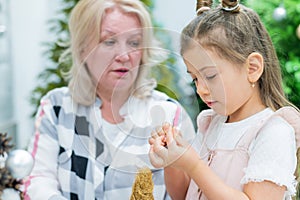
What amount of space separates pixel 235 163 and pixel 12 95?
88.1 inches

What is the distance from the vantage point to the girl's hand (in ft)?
2.81

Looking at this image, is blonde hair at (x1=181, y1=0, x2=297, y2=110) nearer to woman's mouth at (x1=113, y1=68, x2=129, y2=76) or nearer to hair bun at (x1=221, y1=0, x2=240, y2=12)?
hair bun at (x1=221, y1=0, x2=240, y2=12)

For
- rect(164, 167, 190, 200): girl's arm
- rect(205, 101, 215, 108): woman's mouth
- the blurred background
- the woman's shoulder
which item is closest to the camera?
rect(205, 101, 215, 108): woman's mouth

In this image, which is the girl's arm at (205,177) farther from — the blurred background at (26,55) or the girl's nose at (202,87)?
the blurred background at (26,55)

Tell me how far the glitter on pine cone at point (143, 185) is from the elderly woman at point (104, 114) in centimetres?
1

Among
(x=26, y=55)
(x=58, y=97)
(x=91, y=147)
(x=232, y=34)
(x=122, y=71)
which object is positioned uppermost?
(x=232, y=34)

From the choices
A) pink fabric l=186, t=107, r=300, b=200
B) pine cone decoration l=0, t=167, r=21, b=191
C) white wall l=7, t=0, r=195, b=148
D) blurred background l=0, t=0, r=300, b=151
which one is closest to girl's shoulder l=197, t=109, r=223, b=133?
pink fabric l=186, t=107, r=300, b=200

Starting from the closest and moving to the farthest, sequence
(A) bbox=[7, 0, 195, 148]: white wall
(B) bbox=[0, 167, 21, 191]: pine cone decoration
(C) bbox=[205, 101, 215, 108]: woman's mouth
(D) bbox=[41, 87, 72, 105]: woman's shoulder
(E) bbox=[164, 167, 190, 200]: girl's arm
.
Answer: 1. (B) bbox=[0, 167, 21, 191]: pine cone decoration
2. (C) bbox=[205, 101, 215, 108]: woman's mouth
3. (E) bbox=[164, 167, 190, 200]: girl's arm
4. (D) bbox=[41, 87, 72, 105]: woman's shoulder
5. (A) bbox=[7, 0, 195, 148]: white wall

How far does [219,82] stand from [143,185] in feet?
0.69

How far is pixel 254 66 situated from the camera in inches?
36.4

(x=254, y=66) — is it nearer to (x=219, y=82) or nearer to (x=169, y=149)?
(x=219, y=82)

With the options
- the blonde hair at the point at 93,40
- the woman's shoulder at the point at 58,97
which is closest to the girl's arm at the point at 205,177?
the blonde hair at the point at 93,40

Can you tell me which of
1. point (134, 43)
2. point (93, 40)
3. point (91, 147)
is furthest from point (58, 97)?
point (134, 43)

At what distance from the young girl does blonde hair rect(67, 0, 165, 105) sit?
0.22 feet
